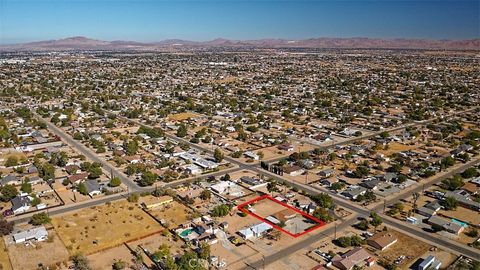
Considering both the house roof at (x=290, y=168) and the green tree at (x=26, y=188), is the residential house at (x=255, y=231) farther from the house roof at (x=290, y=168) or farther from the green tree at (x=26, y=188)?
the green tree at (x=26, y=188)

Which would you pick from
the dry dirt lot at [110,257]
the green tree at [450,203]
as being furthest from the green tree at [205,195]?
the green tree at [450,203]

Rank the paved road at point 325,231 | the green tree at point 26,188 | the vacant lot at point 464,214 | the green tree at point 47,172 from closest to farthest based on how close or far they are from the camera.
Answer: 1. the paved road at point 325,231
2. the vacant lot at point 464,214
3. the green tree at point 26,188
4. the green tree at point 47,172

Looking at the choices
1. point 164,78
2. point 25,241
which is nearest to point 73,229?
point 25,241

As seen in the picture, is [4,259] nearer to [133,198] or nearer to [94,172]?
[133,198]

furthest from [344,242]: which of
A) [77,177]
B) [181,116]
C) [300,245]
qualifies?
[181,116]

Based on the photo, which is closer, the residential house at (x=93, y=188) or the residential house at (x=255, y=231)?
the residential house at (x=255, y=231)

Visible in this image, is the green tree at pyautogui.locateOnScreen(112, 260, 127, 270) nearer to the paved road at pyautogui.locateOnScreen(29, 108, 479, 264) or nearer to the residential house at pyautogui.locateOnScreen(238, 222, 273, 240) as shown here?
the paved road at pyautogui.locateOnScreen(29, 108, 479, 264)
